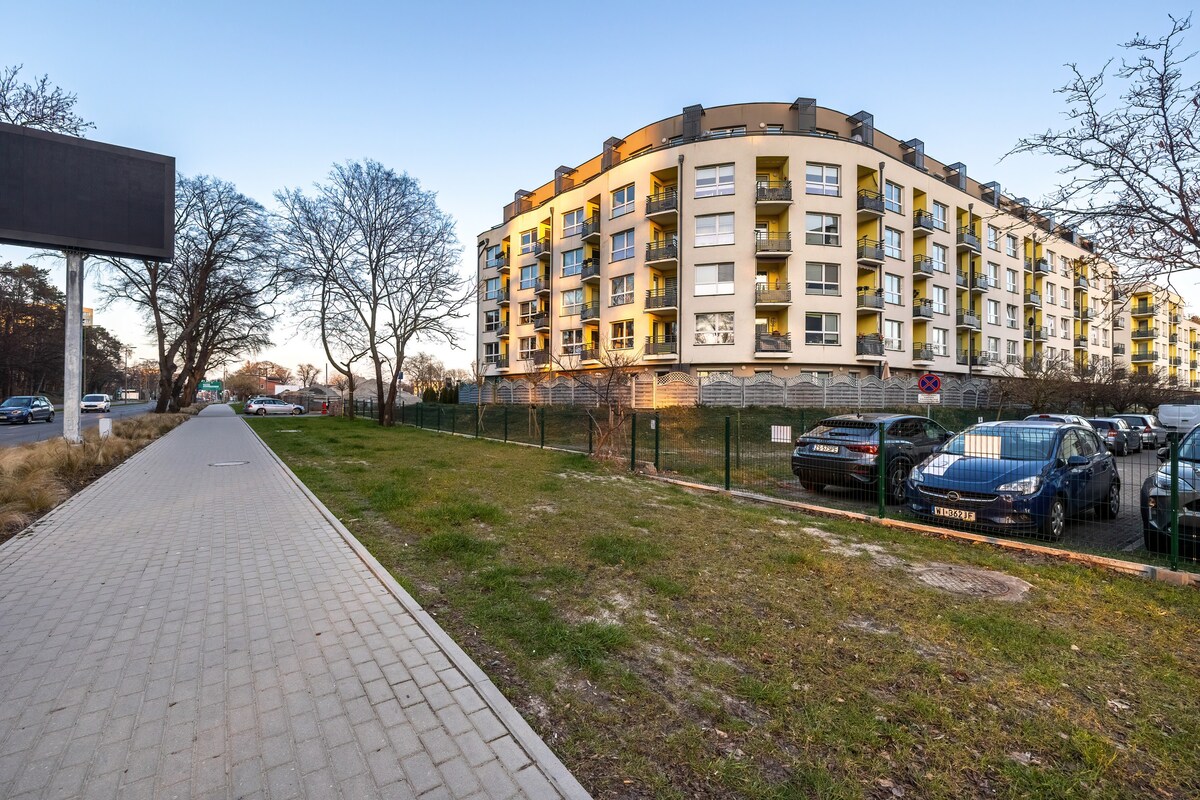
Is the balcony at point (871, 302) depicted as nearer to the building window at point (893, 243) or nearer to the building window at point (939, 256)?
the building window at point (893, 243)

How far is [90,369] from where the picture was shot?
66.5 metres

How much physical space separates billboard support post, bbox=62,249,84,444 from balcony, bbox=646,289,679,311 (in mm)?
25669

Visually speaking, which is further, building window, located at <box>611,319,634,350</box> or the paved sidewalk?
building window, located at <box>611,319,634,350</box>

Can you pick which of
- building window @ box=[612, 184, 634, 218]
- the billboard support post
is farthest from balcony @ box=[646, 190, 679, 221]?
the billboard support post

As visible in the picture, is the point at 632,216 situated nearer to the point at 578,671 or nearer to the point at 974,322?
the point at 974,322

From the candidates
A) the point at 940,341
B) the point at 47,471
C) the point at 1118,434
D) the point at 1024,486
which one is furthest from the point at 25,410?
the point at 940,341

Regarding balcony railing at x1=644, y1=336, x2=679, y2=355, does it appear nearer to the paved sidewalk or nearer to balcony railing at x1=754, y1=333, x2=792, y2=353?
balcony railing at x1=754, y1=333, x2=792, y2=353

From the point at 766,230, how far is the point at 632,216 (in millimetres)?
8733

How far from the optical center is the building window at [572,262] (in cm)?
3947

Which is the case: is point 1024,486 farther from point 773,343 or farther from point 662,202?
point 662,202

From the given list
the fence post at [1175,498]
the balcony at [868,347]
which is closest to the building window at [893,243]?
the balcony at [868,347]

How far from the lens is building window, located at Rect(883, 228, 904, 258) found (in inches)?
1318

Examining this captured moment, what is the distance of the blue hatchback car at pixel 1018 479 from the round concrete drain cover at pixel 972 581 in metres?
1.68

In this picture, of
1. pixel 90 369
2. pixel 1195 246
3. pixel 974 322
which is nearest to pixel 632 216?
pixel 974 322
